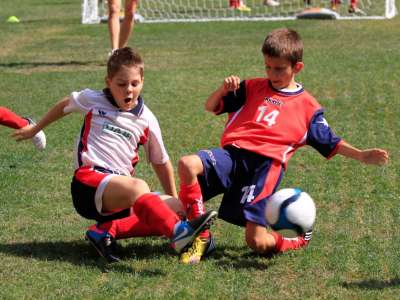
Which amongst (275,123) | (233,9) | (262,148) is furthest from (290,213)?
(233,9)

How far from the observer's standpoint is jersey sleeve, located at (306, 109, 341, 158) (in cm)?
474

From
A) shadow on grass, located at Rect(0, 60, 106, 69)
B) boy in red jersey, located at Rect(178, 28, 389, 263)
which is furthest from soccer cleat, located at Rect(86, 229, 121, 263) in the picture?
shadow on grass, located at Rect(0, 60, 106, 69)

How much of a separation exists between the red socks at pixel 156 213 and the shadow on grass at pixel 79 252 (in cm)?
23

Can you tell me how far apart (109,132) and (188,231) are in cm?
80

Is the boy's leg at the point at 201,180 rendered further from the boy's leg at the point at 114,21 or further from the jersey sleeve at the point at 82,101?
the boy's leg at the point at 114,21

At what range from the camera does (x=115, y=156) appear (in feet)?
15.1

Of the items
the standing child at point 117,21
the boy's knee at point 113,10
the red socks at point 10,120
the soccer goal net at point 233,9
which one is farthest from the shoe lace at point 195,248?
the soccer goal net at point 233,9

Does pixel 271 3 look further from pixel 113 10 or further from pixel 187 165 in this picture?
pixel 187 165

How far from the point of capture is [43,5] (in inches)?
837

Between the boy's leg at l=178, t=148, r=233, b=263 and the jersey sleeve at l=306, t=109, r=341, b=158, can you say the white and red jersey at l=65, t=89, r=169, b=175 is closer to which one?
the boy's leg at l=178, t=148, r=233, b=263

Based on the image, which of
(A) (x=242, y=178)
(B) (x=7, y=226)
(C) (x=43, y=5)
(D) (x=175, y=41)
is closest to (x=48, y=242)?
(B) (x=7, y=226)

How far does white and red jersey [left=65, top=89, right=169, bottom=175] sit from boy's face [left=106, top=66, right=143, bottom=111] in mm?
66

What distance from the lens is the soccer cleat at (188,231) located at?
416cm

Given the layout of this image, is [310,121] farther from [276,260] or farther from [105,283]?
[105,283]
